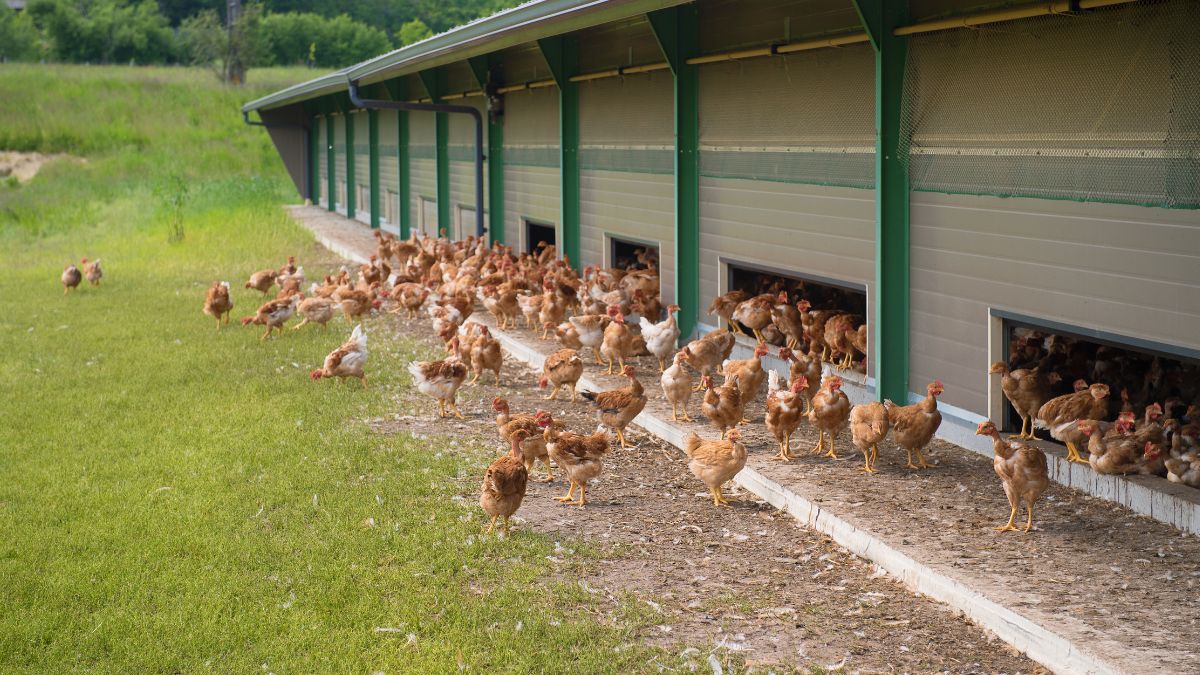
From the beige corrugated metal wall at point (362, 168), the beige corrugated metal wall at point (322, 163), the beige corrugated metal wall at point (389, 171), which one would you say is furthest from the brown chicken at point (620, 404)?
the beige corrugated metal wall at point (322, 163)

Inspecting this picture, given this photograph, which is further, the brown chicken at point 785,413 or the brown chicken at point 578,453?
the brown chicken at point 785,413

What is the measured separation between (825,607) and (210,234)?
26.7 meters

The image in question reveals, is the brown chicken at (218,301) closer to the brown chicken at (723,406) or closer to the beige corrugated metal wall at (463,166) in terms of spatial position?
the beige corrugated metal wall at (463,166)

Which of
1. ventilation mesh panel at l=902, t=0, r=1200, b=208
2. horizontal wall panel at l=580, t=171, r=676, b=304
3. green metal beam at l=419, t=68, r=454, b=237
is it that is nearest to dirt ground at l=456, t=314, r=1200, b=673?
ventilation mesh panel at l=902, t=0, r=1200, b=208

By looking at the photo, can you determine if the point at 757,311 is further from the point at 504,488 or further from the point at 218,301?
the point at 218,301

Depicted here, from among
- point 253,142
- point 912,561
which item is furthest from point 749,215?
point 253,142

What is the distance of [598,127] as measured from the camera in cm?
1662

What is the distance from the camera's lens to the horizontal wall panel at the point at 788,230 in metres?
10.8

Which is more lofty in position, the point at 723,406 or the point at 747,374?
the point at 747,374

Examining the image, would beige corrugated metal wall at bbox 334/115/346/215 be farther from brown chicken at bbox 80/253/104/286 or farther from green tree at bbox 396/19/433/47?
green tree at bbox 396/19/433/47

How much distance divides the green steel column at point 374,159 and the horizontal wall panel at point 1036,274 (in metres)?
23.4

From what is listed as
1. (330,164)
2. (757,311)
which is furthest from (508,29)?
(330,164)

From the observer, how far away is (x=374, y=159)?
104ft

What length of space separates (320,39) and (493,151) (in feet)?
263
